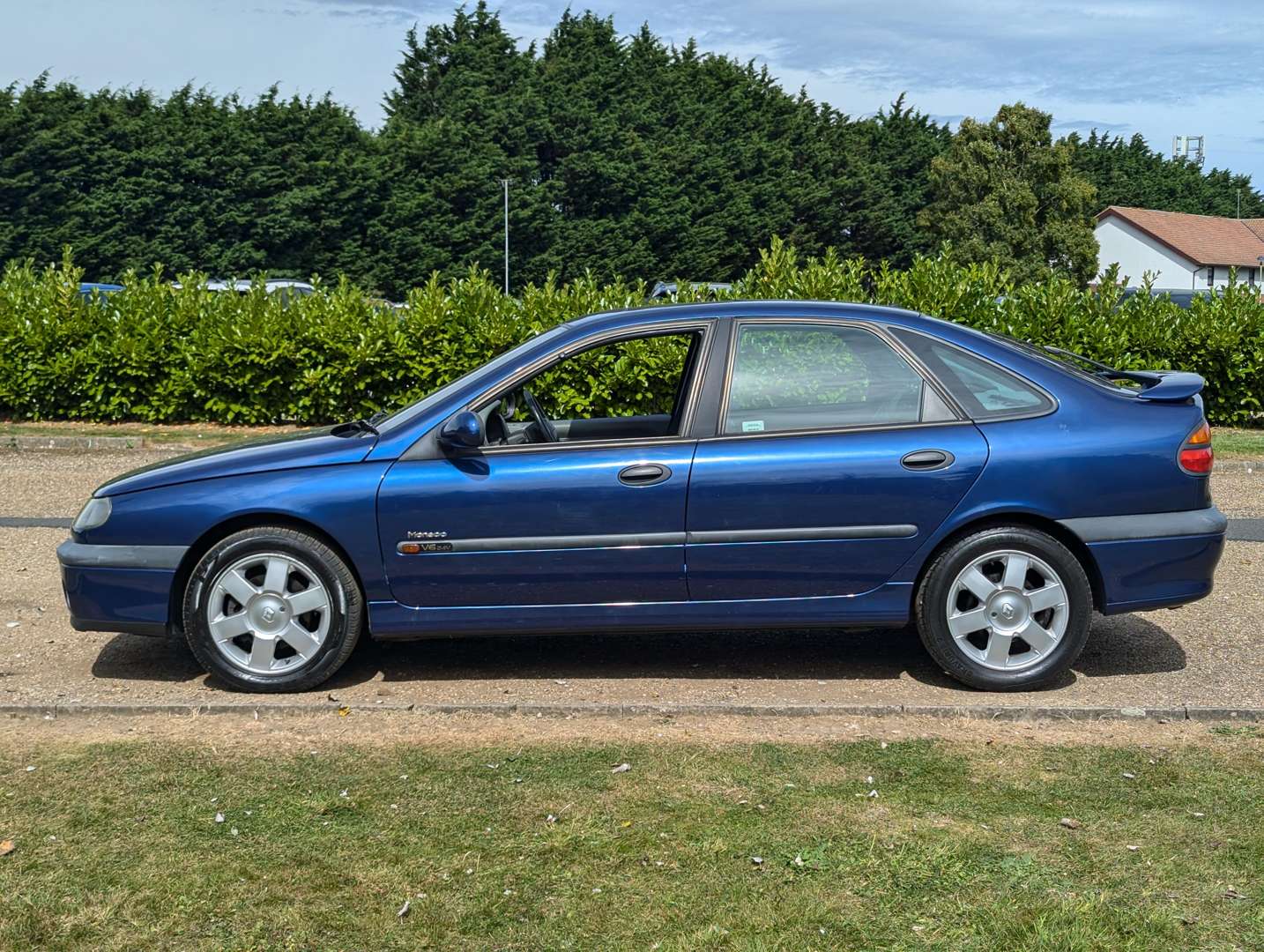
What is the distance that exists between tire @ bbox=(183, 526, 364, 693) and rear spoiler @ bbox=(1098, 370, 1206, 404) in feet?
11.3

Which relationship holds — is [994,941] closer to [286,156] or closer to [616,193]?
[286,156]

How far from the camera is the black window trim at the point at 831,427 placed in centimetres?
588

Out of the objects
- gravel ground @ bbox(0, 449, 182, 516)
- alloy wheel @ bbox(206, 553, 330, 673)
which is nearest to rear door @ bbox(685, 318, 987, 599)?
alloy wheel @ bbox(206, 553, 330, 673)

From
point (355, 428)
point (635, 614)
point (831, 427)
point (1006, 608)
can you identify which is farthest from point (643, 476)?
point (1006, 608)

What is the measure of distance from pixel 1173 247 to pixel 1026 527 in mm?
90352

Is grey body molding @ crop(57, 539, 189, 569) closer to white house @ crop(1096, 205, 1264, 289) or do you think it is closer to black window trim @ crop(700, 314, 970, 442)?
black window trim @ crop(700, 314, 970, 442)

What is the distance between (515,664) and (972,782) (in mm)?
2344

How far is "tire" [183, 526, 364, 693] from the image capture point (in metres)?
5.85

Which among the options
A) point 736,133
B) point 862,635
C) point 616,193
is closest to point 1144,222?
point 736,133

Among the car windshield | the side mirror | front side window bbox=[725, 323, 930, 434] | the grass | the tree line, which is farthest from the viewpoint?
the tree line

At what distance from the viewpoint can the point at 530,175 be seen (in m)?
69.6

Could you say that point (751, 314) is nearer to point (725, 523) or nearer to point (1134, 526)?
point (725, 523)

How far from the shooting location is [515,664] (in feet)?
21.2

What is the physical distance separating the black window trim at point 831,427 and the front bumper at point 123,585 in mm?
2337
